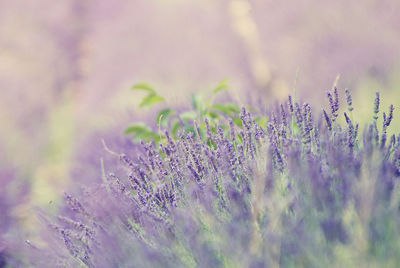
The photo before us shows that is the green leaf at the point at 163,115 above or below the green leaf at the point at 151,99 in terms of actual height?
below

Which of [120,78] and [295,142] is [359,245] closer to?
[295,142]

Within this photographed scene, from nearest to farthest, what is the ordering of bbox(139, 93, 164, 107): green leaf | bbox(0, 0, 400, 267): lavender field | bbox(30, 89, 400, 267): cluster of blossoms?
bbox(30, 89, 400, 267): cluster of blossoms
bbox(0, 0, 400, 267): lavender field
bbox(139, 93, 164, 107): green leaf

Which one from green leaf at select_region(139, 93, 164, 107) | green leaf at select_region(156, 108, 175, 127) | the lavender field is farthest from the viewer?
green leaf at select_region(139, 93, 164, 107)

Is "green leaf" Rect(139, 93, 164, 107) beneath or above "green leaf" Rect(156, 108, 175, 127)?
above

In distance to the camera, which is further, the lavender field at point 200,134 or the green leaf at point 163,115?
the green leaf at point 163,115

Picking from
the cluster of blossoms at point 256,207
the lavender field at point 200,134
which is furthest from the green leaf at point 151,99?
the cluster of blossoms at point 256,207

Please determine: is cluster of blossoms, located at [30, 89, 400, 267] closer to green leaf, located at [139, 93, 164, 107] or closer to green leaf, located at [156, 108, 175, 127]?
green leaf, located at [156, 108, 175, 127]

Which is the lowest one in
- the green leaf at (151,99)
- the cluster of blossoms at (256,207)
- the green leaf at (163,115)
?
the cluster of blossoms at (256,207)

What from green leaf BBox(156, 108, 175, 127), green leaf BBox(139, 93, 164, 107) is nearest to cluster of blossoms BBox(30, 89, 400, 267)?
green leaf BBox(156, 108, 175, 127)

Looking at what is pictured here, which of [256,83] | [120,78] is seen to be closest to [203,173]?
[256,83]

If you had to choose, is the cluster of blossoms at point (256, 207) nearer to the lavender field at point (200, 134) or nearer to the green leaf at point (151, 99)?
the lavender field at point (200, 134)
